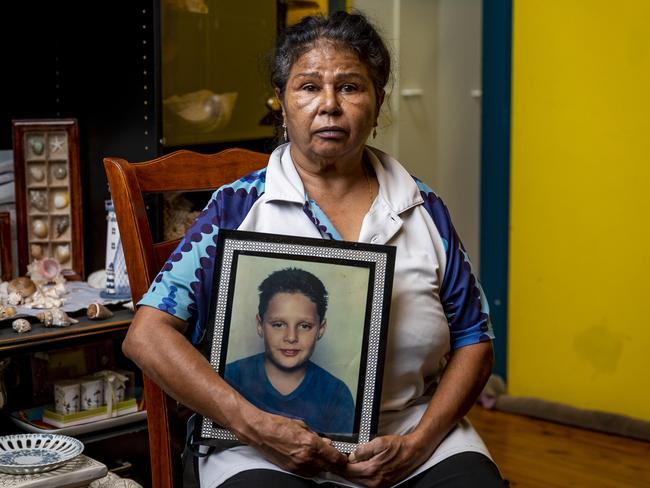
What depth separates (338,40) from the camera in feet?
5.38

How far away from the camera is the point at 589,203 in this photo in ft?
10.7

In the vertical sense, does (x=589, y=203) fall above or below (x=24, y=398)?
above

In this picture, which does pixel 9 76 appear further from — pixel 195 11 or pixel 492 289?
pixel 492 289

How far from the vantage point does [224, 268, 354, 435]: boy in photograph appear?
1.48 metres

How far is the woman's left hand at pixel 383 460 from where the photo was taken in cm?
146

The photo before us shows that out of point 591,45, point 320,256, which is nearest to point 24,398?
point 320,256

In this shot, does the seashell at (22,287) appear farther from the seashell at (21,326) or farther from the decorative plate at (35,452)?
the decorative plate at (35,452)

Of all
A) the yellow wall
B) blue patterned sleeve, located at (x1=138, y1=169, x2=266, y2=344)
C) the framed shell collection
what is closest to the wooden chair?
the framed shell collection

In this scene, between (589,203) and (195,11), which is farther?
(589,203)

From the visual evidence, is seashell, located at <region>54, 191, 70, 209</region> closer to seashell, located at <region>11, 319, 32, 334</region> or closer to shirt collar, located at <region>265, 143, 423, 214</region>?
seashell, located at <region>11, 319, 32, 334</region>

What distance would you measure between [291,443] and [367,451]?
0.39 ft

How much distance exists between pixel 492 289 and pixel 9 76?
197 cm

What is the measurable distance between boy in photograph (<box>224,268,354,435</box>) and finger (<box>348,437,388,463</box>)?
3cm

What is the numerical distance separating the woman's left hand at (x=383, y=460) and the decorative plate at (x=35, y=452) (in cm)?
52
